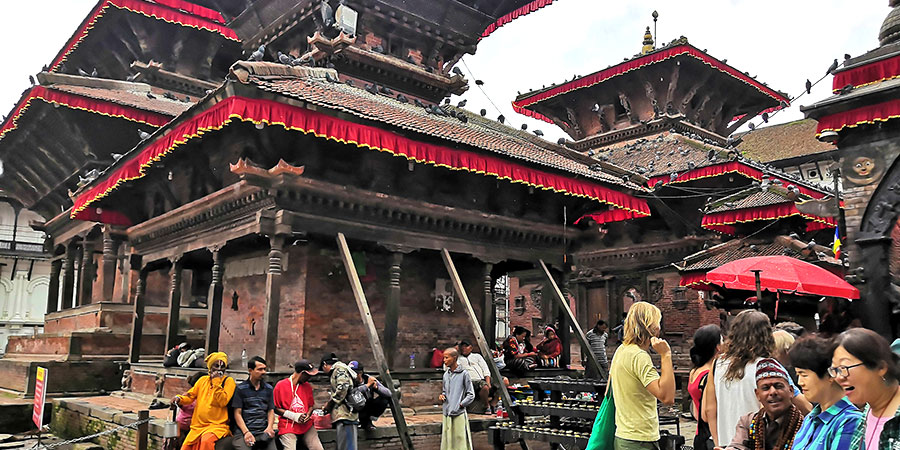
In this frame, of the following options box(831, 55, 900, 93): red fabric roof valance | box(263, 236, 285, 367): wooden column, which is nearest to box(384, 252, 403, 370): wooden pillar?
box(263, 236, 285, 367): wooden column

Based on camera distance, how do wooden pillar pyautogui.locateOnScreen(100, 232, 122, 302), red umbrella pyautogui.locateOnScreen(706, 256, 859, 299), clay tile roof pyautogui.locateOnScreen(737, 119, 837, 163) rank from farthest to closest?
clay tile roof pyautogui.locateOnScreen(737, 119, 837, 163)
wooden pillar pyautogui.locateOnScreen(100, 232, 122, 302)
red umbrella pyautogui.locateOnScreen(706, 256, 859, 299)

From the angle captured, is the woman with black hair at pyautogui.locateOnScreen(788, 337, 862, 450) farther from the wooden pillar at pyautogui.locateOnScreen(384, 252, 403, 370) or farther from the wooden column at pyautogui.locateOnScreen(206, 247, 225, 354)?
the wooden column at pyautogui.locateOnScreen(206, 247, 225, 354)

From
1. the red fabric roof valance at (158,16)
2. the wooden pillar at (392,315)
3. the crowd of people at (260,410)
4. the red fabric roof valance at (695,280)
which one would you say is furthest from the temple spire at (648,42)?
the crowd of people at (260,410)

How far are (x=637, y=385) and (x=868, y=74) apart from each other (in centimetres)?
1022

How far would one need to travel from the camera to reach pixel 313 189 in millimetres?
10133

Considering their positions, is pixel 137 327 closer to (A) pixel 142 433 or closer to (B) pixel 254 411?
(A) pixel 142 433

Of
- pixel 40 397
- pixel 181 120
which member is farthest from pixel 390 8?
pixel 40 397

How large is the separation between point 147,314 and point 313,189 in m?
7.53

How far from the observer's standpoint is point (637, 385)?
179 inches

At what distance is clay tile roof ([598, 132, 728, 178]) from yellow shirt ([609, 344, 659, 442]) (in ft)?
50.7

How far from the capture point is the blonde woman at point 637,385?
449cm

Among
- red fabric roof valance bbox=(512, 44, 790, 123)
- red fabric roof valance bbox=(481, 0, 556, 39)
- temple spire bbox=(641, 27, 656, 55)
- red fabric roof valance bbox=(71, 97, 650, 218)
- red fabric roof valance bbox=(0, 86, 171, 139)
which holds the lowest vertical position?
red fabric roof valance bbox=(71, 97, 650, 218)

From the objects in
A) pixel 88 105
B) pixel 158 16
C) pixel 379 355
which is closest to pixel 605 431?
pixel 379 355

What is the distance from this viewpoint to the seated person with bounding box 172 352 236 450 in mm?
7238
